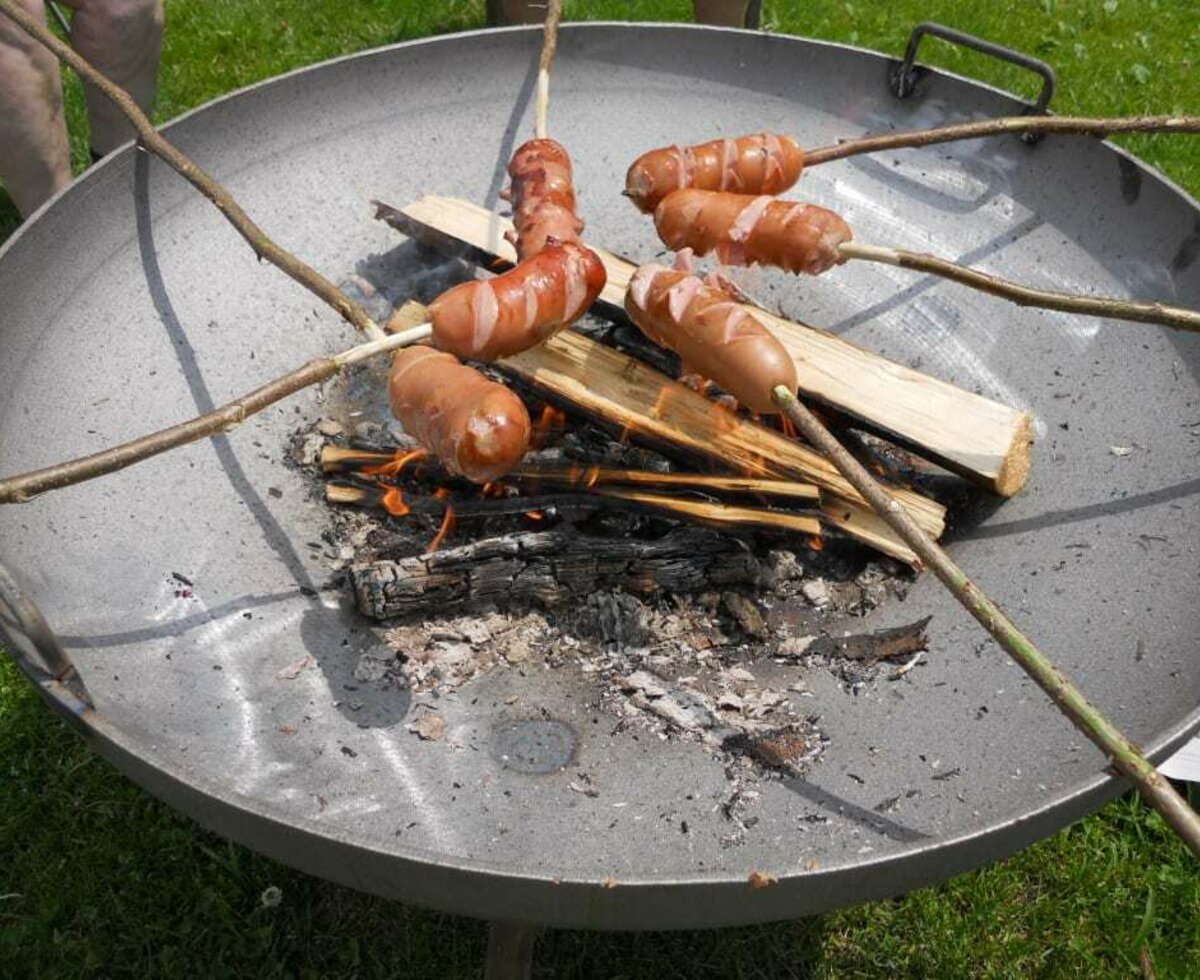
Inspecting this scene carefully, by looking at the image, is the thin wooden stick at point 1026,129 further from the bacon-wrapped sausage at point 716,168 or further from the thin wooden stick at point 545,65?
the thin wooden stick at point 545,65

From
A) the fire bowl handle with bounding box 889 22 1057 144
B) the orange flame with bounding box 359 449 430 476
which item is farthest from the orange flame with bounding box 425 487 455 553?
the fire bowl handle with bounding box 889 22 1057 144

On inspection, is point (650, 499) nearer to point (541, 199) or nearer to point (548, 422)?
point (548, 422)

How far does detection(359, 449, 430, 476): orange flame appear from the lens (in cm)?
259

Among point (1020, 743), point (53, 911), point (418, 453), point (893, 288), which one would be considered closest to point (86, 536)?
point (418, 453)

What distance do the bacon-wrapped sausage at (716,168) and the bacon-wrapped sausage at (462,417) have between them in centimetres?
74

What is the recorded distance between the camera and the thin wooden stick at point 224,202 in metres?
2.29

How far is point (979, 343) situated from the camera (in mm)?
2865

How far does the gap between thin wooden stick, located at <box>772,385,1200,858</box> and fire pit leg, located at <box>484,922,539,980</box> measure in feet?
3.08

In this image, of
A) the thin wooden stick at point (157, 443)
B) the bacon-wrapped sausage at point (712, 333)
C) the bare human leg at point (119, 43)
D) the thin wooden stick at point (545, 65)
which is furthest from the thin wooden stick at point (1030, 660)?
the bare human leg at point (119, 43)

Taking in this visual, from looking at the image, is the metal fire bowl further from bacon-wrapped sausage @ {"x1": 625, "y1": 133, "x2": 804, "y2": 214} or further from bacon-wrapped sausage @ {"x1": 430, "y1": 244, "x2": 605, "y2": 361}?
bacon-wrapped sausage @ {"x1": 430, "y1": 244, "x2": 605, "y2": 361}

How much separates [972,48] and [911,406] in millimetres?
1046

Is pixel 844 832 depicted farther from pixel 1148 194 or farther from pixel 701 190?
pixel 1148 194

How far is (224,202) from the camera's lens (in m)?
2.45

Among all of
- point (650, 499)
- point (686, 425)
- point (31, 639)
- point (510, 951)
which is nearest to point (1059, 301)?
point (686, 425)
